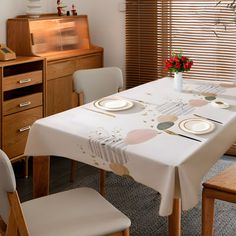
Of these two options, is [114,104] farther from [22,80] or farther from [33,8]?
[33,8]

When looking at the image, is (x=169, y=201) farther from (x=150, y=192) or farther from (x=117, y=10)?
(x=117, y=10)

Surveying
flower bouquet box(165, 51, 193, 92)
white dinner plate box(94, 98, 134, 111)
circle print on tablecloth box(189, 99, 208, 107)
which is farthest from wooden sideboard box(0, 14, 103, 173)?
circle print on tablecloth box(189, 99, 208, 107)

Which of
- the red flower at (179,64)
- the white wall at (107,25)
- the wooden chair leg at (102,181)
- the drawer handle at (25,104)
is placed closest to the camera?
the red flower at (179,64)

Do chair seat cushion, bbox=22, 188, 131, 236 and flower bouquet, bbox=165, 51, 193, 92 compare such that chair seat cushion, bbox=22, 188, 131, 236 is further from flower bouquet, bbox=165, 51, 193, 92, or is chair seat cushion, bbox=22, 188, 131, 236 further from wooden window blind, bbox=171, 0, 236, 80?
wooden window blind, bbox=171, 0, 236, 80

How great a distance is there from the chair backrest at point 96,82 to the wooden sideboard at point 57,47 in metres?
0.55

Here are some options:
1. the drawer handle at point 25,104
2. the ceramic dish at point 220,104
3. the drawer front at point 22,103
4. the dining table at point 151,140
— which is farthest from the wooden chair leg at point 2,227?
the drawer handle at point 25,104

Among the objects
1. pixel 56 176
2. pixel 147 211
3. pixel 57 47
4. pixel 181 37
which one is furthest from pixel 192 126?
pixel 57 47

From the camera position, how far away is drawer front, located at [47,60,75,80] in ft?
13.3

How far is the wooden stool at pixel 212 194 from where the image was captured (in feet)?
7.57

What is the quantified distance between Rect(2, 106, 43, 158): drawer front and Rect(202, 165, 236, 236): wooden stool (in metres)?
1.79

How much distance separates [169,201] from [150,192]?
1.52 meters

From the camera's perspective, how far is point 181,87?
3.15 m

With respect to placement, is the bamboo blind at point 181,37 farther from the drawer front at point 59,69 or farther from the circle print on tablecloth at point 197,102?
the circle print on tablecloth at point 197,102

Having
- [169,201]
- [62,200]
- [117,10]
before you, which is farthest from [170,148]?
[117,10]
